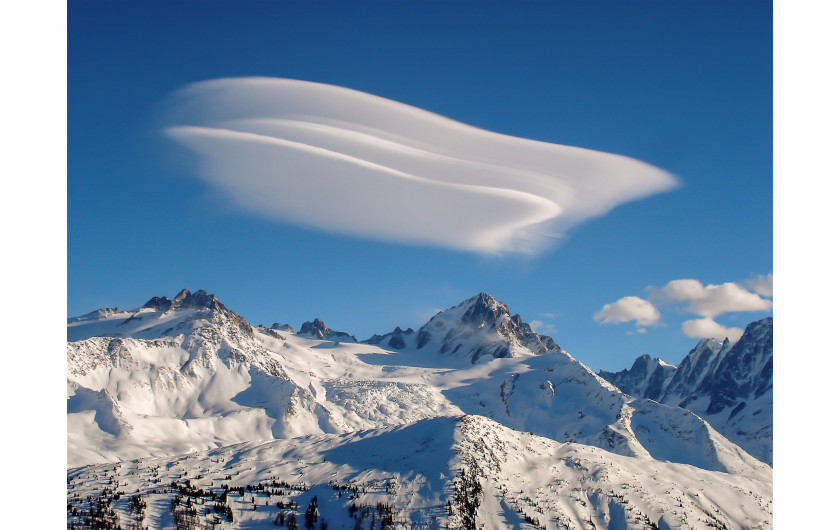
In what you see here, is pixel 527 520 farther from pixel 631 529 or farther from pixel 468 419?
pixel 468 419

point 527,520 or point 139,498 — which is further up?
point 139,498

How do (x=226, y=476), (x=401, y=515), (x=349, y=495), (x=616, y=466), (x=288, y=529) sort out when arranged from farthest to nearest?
(x=616, y=466) < (x=226, y=476) < (x=349, y=495) < (x=401, y=515) < (x=288, y=529)

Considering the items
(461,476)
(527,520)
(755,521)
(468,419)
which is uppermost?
(468,419)

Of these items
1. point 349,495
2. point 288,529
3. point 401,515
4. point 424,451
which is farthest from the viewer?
point 424,451

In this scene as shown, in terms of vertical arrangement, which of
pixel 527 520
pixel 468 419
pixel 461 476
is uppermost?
pixel 468 419

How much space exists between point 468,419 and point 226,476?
177ft

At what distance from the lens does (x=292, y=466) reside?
401ft

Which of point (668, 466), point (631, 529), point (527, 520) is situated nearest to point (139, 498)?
point (527, 520)

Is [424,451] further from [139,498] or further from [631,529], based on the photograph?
[139,498]

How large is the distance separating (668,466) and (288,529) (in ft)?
324

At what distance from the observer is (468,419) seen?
142 meters

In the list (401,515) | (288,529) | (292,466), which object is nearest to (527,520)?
(401,515)

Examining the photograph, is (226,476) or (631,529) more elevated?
(226,476)

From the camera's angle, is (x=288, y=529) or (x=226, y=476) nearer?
(x=288, y=529)
